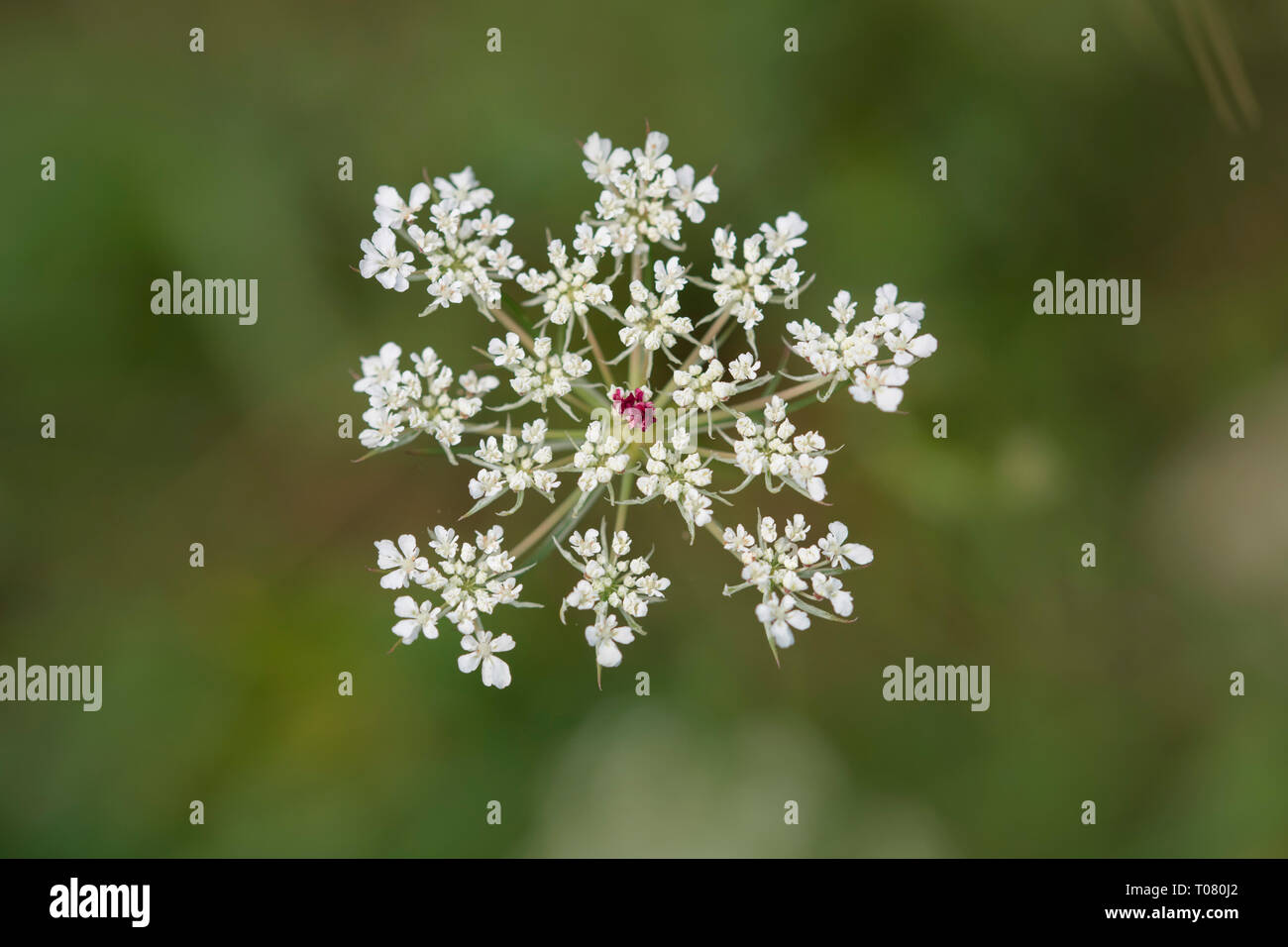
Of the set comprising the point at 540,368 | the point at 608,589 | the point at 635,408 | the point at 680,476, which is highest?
the point at 540,368

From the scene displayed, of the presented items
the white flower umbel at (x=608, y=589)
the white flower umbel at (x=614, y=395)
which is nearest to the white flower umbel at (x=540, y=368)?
the white flower umbel at (x=614, y=395)

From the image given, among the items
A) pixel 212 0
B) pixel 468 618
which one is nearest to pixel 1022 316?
pixel 468 618

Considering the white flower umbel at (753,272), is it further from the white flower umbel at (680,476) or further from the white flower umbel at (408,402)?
the white flower umbel at (408,402)

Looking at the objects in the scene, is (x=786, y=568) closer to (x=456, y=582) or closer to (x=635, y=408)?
(x=635, y=408)

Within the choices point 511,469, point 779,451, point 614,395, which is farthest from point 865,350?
point 511,469

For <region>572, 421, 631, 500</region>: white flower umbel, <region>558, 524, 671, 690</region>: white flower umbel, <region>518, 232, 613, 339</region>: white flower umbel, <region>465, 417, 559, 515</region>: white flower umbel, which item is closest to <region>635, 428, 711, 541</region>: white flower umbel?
<region>572, 421, 631, 500</region>: white flower umbel
